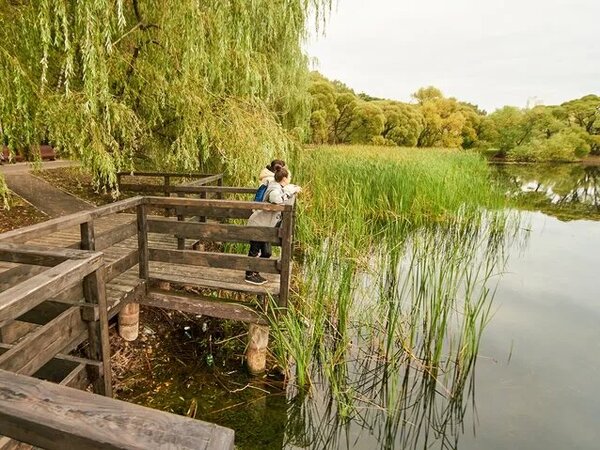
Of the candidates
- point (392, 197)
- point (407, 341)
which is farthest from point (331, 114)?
point (407, 341)

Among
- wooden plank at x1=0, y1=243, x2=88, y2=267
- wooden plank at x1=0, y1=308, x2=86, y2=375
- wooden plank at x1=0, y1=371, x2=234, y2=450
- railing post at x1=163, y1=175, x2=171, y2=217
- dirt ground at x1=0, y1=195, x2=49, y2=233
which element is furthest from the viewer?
dirt ground at x1=0, y1=195, x2=49, y2=233

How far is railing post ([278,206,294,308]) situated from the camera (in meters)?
3.84

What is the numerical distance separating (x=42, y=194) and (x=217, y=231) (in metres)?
8.27

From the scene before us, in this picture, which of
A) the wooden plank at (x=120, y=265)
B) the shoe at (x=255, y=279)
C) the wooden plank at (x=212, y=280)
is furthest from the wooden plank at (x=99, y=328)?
the shoe at (x=255, y=279)

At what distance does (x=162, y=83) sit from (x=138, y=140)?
2543 millimetres

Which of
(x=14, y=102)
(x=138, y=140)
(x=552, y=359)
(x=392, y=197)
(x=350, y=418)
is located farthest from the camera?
(x=392, y=197)

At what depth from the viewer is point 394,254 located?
6.02m

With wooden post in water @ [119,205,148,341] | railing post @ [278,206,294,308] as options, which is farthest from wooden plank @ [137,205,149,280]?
railing post @ [278,206,294,308]

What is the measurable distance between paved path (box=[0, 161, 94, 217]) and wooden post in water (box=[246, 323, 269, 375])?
→ 609cm

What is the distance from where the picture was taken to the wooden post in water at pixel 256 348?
4.19 metres

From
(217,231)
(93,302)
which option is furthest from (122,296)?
(217,231)

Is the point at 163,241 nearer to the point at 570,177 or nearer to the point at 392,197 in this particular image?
the point at 392,197

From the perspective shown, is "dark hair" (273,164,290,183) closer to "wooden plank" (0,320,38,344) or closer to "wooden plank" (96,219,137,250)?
"wooden plank" (96,219,137,250)

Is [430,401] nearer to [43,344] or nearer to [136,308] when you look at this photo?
[136,308]
